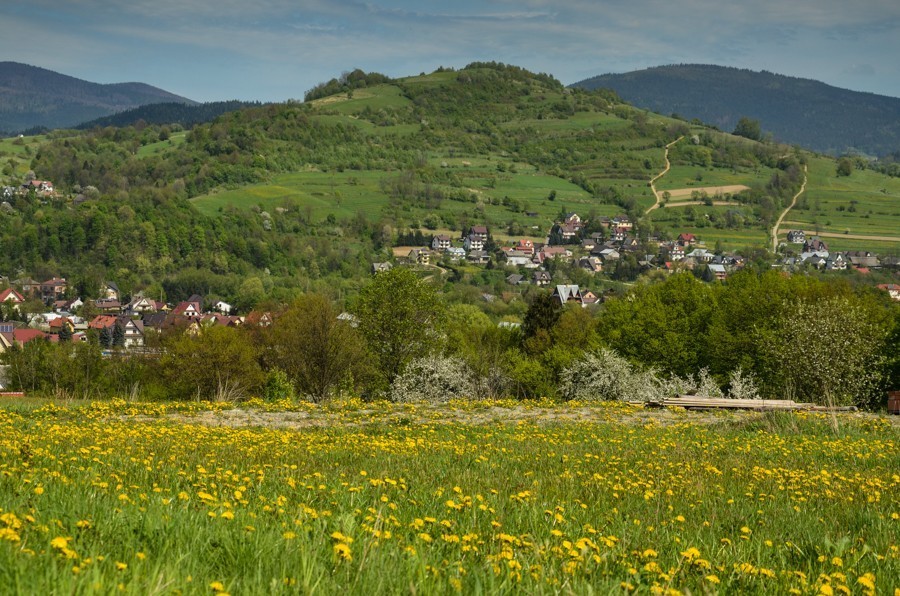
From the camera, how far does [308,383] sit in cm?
5403

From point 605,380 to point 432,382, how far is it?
Result: 11116mm

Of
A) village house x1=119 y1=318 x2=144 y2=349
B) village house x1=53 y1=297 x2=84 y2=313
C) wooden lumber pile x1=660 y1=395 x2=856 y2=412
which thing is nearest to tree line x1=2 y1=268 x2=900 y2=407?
wooden lumber pile x1=660 y1=395 x2=856 y2=412

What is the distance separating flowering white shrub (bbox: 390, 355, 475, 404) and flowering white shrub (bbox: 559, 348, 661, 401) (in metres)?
6.42

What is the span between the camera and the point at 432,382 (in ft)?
168

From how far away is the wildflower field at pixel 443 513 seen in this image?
4.82 meters

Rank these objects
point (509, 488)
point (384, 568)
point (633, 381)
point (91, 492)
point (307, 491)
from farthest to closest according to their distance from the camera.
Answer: point (633, 381) < point (509, 488) < point (307, 491) < point (91, 492) < point (384, 568)

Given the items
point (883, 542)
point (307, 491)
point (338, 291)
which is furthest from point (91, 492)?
point (338, 291)

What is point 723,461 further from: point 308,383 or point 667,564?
point 308,383

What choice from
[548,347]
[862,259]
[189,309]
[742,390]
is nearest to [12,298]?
[189,309]

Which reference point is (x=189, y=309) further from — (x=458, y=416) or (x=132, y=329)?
(x=458, y=416)

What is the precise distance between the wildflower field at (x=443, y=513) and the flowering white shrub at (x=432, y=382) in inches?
1313

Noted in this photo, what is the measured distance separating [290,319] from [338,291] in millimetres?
107974

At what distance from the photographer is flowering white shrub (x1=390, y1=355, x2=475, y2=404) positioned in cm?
5088

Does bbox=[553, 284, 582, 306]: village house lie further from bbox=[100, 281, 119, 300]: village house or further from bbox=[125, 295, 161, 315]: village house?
bbox=[100, 281, 119, 300]: village house
